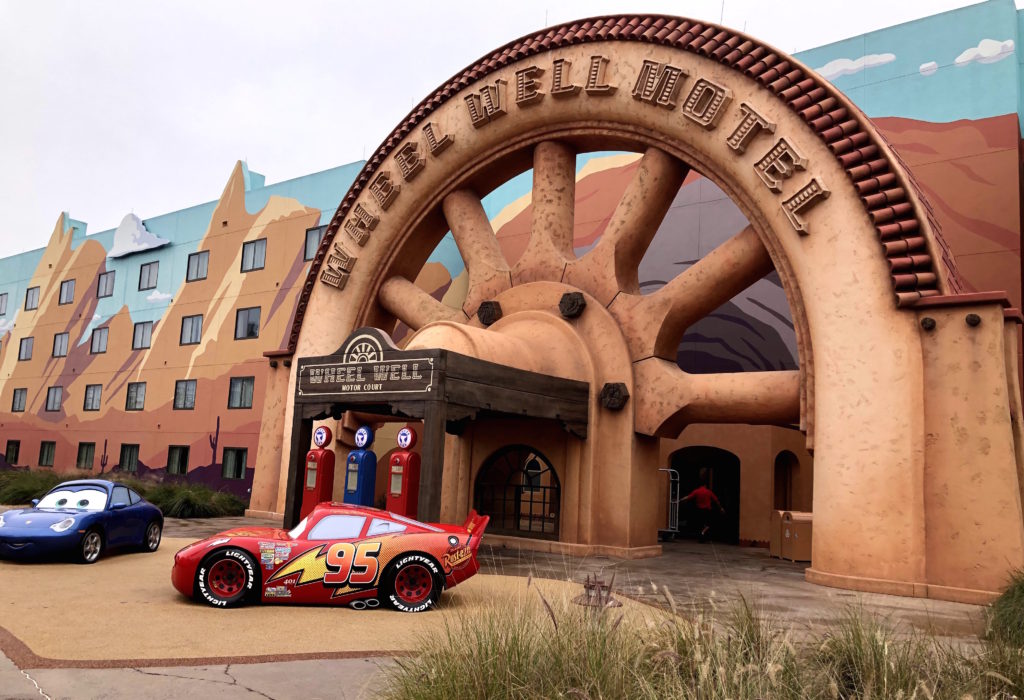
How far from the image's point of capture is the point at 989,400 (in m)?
12.9

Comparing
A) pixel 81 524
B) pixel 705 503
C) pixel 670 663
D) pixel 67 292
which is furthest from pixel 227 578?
pixel 67 292

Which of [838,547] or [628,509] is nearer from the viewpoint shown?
[838,547]

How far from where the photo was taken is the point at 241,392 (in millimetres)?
33281

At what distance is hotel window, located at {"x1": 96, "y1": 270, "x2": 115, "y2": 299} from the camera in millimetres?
41250

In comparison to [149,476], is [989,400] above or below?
above

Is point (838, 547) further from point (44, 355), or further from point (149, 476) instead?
point (44, 355)

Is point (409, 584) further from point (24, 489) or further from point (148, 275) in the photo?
point (148, 275)

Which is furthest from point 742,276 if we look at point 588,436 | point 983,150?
point 983,150

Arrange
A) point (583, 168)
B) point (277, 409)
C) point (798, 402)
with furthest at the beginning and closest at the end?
point (583, 168), point (277, 409), point (798, 402)

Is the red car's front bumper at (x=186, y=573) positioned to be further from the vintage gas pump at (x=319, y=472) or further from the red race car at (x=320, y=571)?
the vintage gas pump at (x=319, y=472)

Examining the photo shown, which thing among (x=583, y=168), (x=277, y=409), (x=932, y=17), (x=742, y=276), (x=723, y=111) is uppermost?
(x=932, y=17)

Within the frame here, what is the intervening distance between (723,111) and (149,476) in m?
29.5

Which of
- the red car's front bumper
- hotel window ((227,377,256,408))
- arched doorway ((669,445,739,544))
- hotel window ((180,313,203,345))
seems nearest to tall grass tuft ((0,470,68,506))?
hotel window ((227,377,256,408))

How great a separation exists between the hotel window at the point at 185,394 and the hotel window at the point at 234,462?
3.52 meters
